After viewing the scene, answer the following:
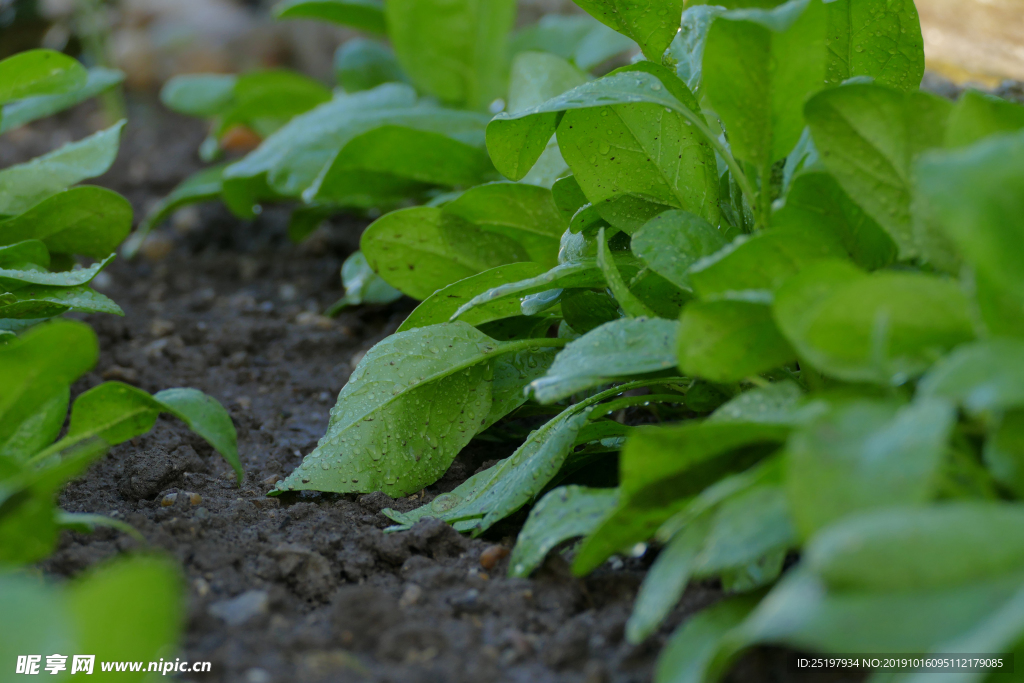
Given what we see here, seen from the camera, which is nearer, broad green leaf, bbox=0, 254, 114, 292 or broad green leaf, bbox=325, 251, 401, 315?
broad green leaf, bbox=0, 254, 114, 292

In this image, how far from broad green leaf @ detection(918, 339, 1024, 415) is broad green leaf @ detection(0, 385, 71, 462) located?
0.76 meters

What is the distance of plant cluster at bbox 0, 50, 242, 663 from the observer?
549 mm

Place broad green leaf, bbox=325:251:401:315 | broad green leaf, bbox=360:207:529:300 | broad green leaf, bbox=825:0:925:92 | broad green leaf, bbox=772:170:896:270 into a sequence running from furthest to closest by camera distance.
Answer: broad green leaf, bbox=325:251:401:315
broad green leaf, bbox=360:207:529:300
broad green leaf, bbox=825:0:925:92
broad green leaf, bbox=772:170:896:270

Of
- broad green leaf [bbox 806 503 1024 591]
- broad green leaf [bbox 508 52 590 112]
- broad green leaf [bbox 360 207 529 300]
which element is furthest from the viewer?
broad green leaf [bbox 508 52 590 112]

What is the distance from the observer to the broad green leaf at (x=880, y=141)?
76cm

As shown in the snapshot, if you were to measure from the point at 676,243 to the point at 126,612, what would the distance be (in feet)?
2.01

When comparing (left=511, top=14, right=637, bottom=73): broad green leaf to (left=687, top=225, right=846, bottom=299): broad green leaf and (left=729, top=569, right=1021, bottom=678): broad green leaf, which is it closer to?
(left=687, top=225, right=846, bottom=299): broad green leaf

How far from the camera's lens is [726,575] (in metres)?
0.76

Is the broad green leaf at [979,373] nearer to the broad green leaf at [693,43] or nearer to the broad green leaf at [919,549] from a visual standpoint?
the broad green leaf at [919,549]

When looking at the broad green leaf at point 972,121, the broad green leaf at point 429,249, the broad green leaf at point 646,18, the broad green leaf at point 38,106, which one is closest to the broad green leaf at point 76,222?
the broad green leaf at point 38,106

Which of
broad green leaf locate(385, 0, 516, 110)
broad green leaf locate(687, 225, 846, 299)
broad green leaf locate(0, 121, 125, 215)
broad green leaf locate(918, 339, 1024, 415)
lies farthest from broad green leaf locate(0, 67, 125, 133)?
broad green leaf locate(918, 339, 1024, 415)

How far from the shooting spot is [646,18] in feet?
3.41

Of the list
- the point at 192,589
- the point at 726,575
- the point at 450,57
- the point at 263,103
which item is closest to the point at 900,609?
the point at 726,575

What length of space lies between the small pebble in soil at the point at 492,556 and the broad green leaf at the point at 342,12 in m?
1.49
